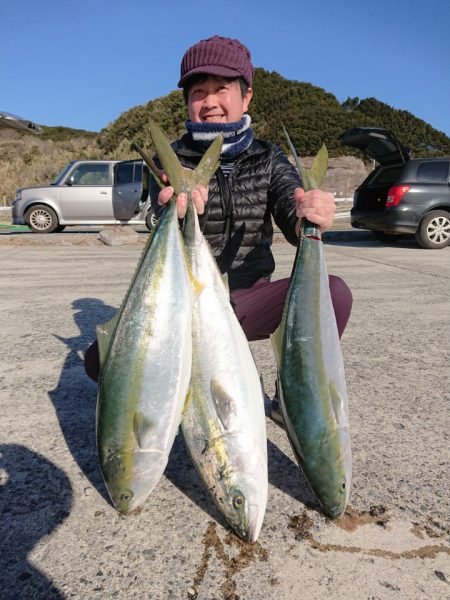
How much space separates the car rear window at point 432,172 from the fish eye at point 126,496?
31.5 feet

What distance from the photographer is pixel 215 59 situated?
2309 millimetres

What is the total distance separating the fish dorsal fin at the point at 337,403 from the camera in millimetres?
1624

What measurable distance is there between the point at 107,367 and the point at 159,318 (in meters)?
0.24

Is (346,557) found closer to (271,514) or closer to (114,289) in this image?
(271,514)

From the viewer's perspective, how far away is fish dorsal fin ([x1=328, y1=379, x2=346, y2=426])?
1.62 metres

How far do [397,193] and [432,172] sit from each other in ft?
2.82

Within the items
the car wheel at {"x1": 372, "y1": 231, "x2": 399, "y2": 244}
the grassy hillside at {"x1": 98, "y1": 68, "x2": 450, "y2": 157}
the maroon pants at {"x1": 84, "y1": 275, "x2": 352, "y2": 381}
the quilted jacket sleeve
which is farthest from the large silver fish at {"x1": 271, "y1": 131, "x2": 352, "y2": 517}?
the grassy hillside at {"x1": 98, "y1": 68, "x2": 450, "y2": 157}

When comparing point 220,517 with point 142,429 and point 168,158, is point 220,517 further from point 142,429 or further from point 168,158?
point 168,158

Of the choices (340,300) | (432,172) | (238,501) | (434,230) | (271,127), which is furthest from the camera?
(271,127)

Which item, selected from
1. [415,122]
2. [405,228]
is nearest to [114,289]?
[405,228]

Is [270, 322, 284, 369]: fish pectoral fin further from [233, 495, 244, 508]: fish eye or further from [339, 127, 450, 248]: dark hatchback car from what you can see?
[339, 127, 450, 248]: dark hatchback car

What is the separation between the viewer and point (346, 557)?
1.55 meters

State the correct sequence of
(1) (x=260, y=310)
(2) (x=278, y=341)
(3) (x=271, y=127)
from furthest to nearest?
(3) (x=271, y=127) → (1) (x=260, y=310) → (2) (x=278, y=341)

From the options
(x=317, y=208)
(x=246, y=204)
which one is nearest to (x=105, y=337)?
(x=317, y=208)
